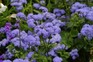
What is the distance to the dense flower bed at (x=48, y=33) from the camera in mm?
3012

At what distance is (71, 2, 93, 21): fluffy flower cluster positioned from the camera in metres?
3.33

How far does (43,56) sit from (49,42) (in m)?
0.16

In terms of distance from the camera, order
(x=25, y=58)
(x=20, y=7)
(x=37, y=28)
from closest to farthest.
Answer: (x=25, y=58) < (x=37, y=28) < (x=20, y=7)

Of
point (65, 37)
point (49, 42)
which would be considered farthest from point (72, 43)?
point (49, 42)

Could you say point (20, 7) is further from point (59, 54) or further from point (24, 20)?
point (59, 54)

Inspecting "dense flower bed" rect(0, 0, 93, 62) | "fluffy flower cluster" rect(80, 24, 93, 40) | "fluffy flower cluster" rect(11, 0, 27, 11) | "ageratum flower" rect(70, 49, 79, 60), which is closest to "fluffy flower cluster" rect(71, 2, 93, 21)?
"dense flower bed" rect(0, 0, 93, 62)

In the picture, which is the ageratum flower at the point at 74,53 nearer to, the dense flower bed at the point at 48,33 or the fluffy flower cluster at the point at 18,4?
the dense flower bed at the point at 48,33

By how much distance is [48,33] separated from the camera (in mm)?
3092

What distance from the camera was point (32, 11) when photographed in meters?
3.85

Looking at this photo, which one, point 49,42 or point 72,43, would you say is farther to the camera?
point 72,43

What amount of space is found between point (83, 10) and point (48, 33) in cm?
56

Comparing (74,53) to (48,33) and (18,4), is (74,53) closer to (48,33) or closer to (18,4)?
(48,33)

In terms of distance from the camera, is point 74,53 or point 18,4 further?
point 18,4

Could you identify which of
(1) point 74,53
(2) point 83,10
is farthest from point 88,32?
(2) point 83,10
